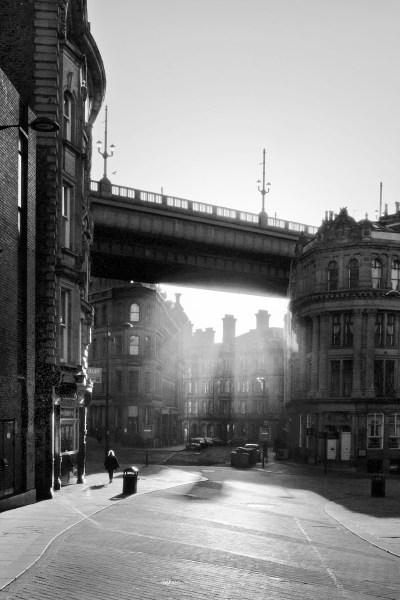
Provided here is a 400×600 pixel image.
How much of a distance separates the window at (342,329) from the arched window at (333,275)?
6.56 feet

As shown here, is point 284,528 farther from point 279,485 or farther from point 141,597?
point 279,485

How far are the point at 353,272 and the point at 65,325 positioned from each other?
32.0m

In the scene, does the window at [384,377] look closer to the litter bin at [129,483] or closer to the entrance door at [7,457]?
the litter bin at [129,483]

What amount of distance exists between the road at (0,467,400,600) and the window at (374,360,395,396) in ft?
109

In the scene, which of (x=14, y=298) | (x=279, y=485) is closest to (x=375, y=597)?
(x=14, y=298)

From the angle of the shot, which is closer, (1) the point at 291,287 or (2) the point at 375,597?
A: (2) the point at 375,597

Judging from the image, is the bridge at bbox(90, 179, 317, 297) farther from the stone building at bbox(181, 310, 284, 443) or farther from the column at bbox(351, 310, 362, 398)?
the stone building at bbox(181, 310, 284, 443)

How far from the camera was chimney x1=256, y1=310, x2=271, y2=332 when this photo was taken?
12488 centimetres

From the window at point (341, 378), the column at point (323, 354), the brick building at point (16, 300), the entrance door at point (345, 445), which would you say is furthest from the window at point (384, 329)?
the brick building at point (16, 300)

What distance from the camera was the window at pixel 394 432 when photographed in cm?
6068

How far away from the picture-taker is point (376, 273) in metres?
61.5

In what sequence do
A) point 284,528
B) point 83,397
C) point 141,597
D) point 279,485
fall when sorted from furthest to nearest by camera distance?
point 279,485 < point 83,397 < point 284,528 < point 141,597

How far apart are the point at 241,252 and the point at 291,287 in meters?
6.02

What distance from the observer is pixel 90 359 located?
321ft
